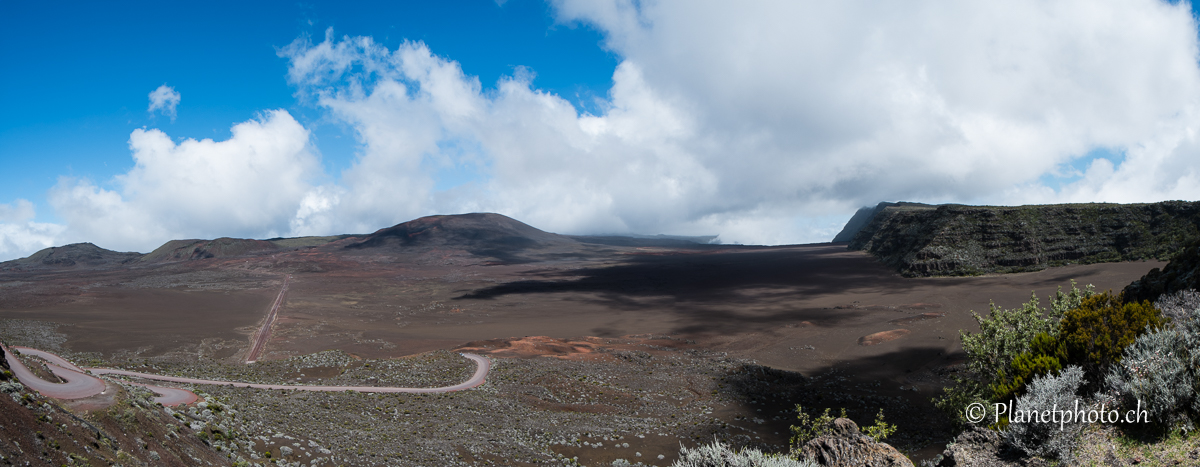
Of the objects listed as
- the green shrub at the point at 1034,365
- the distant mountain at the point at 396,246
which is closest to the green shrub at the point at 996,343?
the green shrub at the point at 1034,365

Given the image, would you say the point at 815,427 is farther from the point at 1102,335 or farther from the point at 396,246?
the point at 396,246

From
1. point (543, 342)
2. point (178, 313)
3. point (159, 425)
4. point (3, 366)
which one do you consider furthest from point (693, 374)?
point (178, 313)

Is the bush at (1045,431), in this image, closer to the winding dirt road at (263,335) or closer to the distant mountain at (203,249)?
the winding dirt road at (263,335)

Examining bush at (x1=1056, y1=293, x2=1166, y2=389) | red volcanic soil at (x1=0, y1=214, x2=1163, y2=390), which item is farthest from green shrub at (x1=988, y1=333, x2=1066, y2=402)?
red volcanic soil at (x1=0, y1=214, x2=1163, y2=390)

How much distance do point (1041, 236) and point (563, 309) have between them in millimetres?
62358

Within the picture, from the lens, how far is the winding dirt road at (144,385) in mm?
10672

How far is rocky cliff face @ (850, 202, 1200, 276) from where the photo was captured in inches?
2213

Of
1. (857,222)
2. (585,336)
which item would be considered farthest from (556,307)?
(857,222)

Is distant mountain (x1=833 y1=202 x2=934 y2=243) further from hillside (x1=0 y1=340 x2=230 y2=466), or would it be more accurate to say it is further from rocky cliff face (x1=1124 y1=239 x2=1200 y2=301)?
hillside (x1=0 y1=340 x2=230 y2=466)

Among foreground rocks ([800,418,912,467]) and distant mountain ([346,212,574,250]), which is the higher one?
distant mountain ([346,212,574,250])

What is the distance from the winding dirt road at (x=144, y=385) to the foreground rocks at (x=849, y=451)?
14357mm

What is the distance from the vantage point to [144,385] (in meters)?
17.3

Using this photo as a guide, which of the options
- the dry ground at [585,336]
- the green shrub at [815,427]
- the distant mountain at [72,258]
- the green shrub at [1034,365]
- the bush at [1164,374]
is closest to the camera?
the bush at [1164,374]

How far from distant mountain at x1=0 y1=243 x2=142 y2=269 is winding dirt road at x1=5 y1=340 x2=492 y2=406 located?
14759 cm
